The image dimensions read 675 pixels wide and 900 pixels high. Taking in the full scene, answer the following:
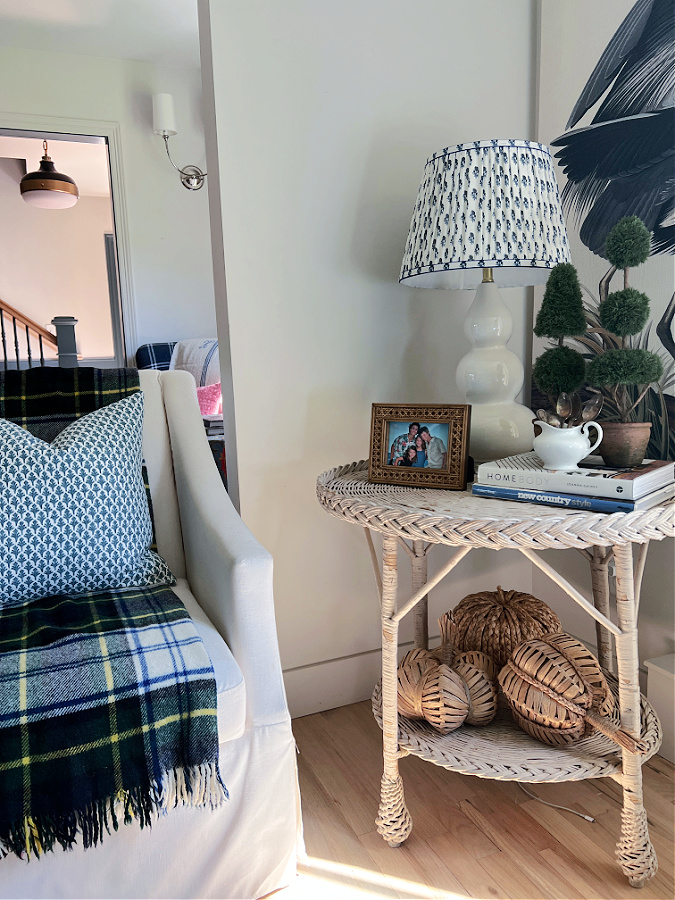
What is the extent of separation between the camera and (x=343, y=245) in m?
1.57

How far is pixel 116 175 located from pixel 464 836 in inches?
141

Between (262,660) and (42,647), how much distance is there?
31 centimetres

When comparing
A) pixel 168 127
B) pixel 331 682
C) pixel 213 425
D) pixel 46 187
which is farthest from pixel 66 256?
pixel 331 682

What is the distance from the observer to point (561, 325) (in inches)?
47.2

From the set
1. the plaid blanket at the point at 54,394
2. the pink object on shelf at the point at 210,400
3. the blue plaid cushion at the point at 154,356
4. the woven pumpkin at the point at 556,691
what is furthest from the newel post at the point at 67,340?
the woven pumpkin at the point at 556,691

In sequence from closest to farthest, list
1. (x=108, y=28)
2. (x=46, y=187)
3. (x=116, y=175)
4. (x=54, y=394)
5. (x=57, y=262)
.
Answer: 1. (x=54, y=394)
2. (x=108, y=28)
3. (x=116, y=175)
4. (x=46, y=187)
5. (x=57, y=262)

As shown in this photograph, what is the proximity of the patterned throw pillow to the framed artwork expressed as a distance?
910mm

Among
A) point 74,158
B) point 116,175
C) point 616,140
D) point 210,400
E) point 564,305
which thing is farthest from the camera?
point 74,158

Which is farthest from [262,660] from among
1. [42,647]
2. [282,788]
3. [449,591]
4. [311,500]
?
[449,591]

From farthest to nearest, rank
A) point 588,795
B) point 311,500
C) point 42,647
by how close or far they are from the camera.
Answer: point 311,500 → point 588,795 → point 42,647

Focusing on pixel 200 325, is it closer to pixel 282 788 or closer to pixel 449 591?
pixel 449 591

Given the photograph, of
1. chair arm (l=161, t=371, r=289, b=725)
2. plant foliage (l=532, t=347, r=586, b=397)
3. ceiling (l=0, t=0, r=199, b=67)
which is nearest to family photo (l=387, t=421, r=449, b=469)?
plant foliage (l=532, t=347, r=586, b=397)

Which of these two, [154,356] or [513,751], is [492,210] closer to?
[513,751]

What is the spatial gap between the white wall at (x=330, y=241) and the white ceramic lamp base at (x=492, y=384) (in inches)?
11.9
